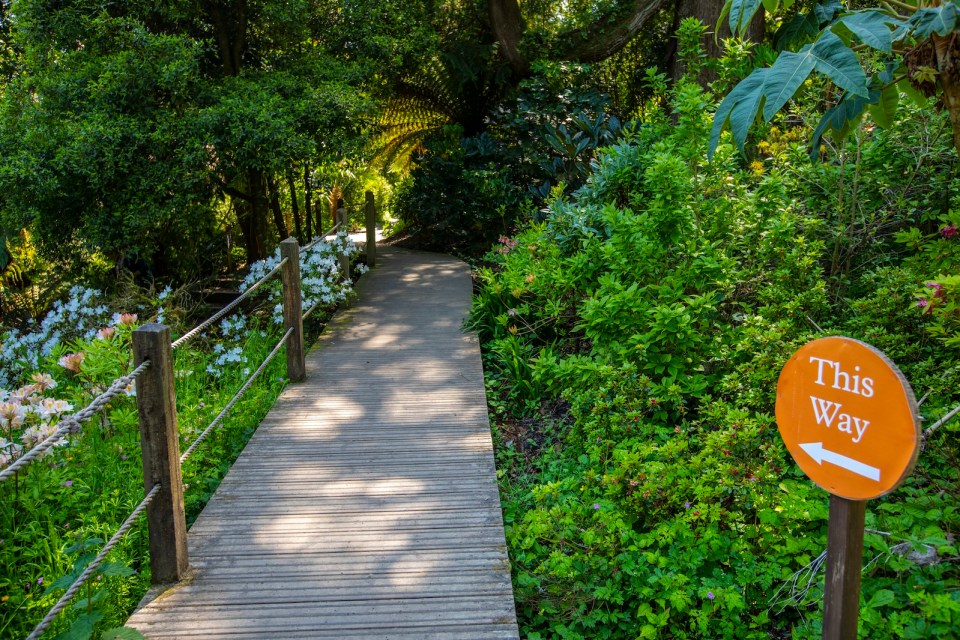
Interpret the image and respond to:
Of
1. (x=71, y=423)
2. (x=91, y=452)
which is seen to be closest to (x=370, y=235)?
(x=91, y=452)

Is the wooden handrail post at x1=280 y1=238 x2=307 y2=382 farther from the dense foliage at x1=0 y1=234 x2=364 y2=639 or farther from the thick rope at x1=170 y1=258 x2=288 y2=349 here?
the dense foliage at x1=0 y1=234 x2=364 y2=639

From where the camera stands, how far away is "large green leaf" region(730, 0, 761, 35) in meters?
2.69

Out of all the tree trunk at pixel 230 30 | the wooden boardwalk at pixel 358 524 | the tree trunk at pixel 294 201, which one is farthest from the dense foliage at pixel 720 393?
the tree trunk at pixel 230 30

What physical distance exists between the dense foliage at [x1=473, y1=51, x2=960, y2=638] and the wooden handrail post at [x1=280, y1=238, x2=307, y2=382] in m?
1.54

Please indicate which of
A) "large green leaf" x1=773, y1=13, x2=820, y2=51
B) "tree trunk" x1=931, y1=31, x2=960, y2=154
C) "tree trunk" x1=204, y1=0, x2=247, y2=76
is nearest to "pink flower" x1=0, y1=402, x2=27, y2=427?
"large green leaf" x1=773, y1=13, x2=820, y2=51

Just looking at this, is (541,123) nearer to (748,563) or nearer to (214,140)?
(214,140)

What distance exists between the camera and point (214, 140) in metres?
7.66

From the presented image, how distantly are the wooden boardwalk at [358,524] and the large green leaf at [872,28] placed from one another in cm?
243

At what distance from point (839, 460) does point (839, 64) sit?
1195 millimetres

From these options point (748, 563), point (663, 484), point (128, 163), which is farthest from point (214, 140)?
point (748, 563)

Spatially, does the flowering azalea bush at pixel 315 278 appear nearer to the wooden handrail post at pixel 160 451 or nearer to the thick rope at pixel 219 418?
the thick rope at pixel 219 418

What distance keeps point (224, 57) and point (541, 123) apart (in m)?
4.45

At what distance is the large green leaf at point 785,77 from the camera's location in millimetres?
2193

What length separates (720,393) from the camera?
4.38m
